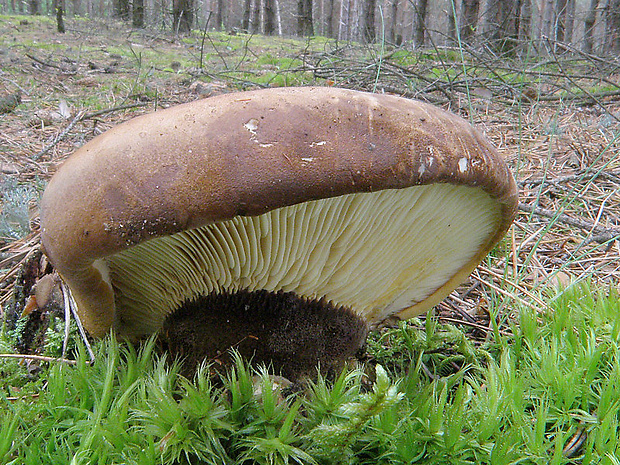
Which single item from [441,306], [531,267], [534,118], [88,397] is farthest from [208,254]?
[534,118]

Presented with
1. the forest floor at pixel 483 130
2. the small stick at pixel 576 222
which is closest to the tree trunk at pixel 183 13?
the forest floor at pixel 483 130

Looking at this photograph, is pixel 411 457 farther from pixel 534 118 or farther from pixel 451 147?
pixel 534 118

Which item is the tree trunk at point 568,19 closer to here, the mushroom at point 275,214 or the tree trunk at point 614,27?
the tree trunk at point 614,27

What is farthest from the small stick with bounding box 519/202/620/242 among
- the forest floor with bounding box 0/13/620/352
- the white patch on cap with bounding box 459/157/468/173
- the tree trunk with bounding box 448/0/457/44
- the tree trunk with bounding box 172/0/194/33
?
the tree trunk with bounding box 172/0/194/33

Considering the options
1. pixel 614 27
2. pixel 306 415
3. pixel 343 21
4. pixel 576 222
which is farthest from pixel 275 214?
pixel 343 21

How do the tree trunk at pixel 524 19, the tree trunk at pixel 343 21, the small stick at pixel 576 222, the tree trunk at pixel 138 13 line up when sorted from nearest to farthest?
the small stick at pixel 576 222 < the tree trunk at pixel 524 19 < the tree trunk at pixel 138 13 < the tree trunk at pixel 343 21

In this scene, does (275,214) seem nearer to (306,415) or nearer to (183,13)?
(306,415)

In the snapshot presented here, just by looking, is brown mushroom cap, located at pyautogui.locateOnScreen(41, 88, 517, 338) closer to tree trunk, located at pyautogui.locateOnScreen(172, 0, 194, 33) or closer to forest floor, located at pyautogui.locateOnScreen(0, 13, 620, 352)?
forest floor, located at pyautogui.locateOnScreen(0, 13, 620, 352)
